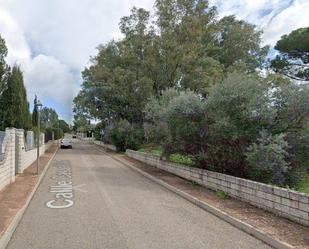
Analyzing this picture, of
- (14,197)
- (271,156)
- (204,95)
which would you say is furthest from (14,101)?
(271,156)

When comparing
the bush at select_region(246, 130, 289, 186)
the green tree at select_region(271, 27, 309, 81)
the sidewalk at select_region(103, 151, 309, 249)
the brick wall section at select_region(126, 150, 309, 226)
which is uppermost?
the green tree at select_region(271, 27, 309, 81)

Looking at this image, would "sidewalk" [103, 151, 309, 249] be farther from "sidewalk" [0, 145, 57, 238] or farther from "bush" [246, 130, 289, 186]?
"sidewalk" [0, 145, 57, 238]

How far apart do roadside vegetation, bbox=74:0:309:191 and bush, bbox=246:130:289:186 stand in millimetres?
29

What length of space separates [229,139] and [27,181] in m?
8.22

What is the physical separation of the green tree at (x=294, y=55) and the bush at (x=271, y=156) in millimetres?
21182

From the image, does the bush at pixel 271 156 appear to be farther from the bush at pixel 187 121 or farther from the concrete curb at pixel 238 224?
the bush at pixel 187 121

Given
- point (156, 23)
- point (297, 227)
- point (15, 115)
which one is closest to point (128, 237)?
point (297, 227)

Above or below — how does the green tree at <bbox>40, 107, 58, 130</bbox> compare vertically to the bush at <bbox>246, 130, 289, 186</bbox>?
above

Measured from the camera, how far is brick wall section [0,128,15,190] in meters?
12.7

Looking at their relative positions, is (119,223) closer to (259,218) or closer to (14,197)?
(259,218)

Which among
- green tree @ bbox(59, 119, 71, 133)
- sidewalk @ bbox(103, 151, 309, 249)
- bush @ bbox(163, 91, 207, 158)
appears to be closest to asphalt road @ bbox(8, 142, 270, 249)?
sidewalk @ bbox(103, 151, 309, 249)

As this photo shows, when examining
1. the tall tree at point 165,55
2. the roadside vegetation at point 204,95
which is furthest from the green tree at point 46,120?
the tall tree at point 165,55

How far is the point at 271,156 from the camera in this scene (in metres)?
10.7

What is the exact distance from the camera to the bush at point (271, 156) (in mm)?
10750
